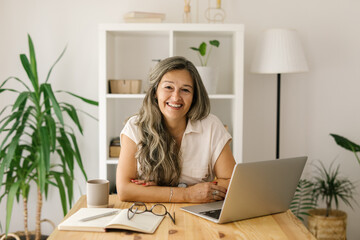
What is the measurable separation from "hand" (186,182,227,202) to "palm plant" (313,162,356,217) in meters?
1.60

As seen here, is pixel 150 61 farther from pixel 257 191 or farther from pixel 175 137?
pixel 257 191

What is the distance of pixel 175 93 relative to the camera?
1.84 meters

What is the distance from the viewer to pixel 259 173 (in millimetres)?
1303

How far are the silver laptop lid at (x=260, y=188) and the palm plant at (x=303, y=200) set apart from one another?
5.40ft

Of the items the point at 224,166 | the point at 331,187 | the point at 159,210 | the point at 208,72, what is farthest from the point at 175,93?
the point at 331,187

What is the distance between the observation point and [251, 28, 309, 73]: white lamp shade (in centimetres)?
270

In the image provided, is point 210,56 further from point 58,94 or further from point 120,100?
point 58,94

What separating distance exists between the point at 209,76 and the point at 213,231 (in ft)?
5.25

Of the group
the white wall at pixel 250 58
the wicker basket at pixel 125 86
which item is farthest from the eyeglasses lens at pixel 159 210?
the white wall at pixel 250 58

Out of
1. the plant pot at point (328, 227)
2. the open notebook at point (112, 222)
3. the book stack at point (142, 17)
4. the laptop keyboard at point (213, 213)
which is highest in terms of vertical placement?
the book stack at point (142, 17)

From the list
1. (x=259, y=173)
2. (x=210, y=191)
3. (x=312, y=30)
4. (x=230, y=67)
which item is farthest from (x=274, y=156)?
(x=259, y=173)

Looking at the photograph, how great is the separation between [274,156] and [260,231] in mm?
1972

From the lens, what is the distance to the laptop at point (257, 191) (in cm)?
127

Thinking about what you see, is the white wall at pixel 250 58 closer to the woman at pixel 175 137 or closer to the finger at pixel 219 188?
the woman at pixel 175 137
